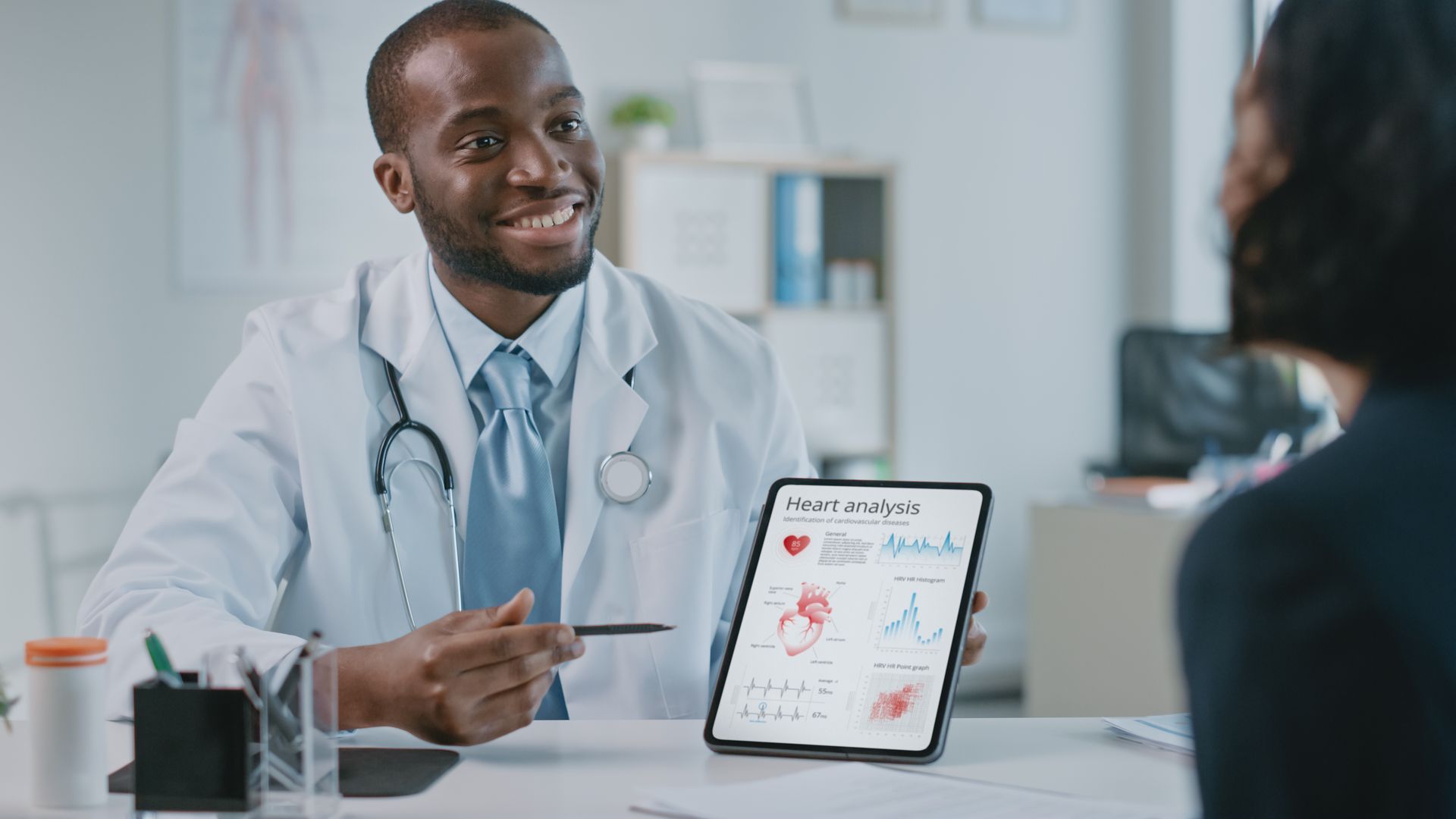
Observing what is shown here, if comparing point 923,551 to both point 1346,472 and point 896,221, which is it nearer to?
point 1346,472

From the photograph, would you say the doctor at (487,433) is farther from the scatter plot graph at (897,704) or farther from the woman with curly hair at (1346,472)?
the woman with curly hair at (1346,472)

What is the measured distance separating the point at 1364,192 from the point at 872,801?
1.86 feet

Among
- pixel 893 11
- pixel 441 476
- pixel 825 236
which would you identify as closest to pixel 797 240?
pixel 825 236

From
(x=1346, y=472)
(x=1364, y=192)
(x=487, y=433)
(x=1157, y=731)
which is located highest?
(x=1364, y=192)

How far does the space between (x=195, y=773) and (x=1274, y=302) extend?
74 cm

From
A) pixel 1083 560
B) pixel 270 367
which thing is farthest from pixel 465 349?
pixel 1083 560

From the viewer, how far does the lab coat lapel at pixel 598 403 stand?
152 cm

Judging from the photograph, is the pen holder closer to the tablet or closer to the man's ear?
the tablet

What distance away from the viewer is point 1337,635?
0.53 m

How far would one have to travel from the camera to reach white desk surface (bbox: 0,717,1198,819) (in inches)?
38.1

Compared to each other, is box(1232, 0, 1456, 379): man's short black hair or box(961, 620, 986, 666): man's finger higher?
box(1232, 0, 1456, 379): man's short black hair

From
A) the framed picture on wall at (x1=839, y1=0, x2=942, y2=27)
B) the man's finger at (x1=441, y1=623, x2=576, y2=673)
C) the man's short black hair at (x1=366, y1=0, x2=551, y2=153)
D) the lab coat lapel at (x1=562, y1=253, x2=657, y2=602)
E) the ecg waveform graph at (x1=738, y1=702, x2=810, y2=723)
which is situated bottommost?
the ecg waveform graph at (x1=738, y1=702, x2=810, y2=723)

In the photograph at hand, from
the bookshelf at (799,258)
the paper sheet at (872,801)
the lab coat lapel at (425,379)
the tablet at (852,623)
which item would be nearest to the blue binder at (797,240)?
the bookshelf at (799,258)

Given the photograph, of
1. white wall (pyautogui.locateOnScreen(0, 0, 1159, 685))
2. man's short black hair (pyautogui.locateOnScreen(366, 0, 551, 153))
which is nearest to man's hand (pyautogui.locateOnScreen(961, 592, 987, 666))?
man's short black hair (pyautogui.locateOnScreen(366, 0, 551, 153))
